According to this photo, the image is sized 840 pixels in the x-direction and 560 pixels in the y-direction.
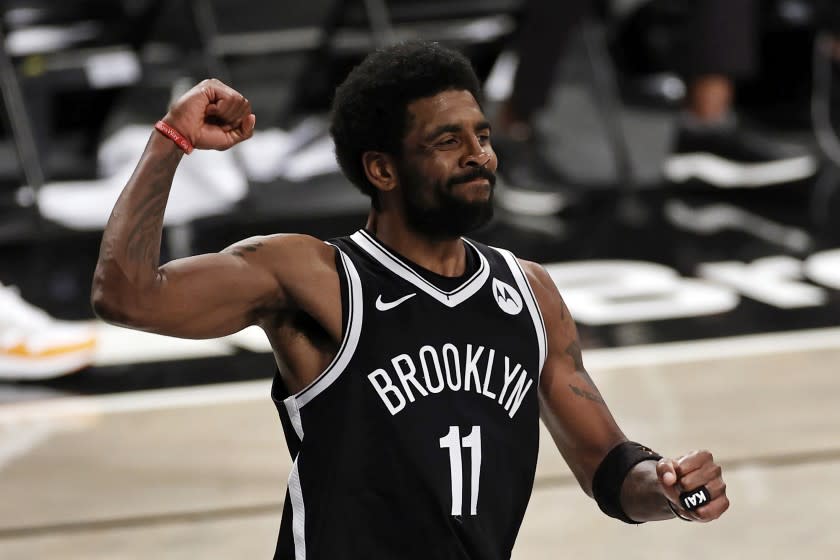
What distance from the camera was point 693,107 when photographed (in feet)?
21.3

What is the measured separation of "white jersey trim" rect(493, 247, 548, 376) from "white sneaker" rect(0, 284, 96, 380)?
2.87 meters

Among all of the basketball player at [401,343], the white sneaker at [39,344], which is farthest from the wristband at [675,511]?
the white sneaker at [39,344]

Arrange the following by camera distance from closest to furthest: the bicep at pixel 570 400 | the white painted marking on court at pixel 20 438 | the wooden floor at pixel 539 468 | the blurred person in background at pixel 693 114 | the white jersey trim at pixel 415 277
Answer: the white jersey trim at pixel 415 277 < the bicep at pixel 570 400 < the wooden floor at pixel 539 468 < the white painted marking on court at pixel 20 438 < the blurred person in background at pixel 693 114

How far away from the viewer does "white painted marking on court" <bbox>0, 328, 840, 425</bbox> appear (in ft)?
13.8

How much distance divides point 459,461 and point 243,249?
1.38 feet

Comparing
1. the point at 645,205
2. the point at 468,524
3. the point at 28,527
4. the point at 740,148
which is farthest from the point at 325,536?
the point at 740,148

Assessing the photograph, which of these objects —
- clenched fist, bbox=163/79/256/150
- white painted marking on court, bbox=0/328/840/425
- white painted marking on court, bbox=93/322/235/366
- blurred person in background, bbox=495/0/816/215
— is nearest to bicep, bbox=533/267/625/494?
clenched fist, bbox=163/79/256/150

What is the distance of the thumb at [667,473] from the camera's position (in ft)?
5.86

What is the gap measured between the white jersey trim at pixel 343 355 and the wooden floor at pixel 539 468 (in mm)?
1534

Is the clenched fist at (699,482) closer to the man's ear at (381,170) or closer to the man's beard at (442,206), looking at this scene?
the man's beard at (442,206)

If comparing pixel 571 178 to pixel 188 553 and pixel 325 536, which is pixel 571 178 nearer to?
pixel 188 553

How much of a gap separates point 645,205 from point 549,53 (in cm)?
88

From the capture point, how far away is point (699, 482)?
176cm

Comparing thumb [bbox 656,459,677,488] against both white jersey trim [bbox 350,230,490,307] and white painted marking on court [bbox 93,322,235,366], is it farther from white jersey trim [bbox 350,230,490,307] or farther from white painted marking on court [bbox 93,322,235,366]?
white painted marking on court [bbox 93,322,235,366]
